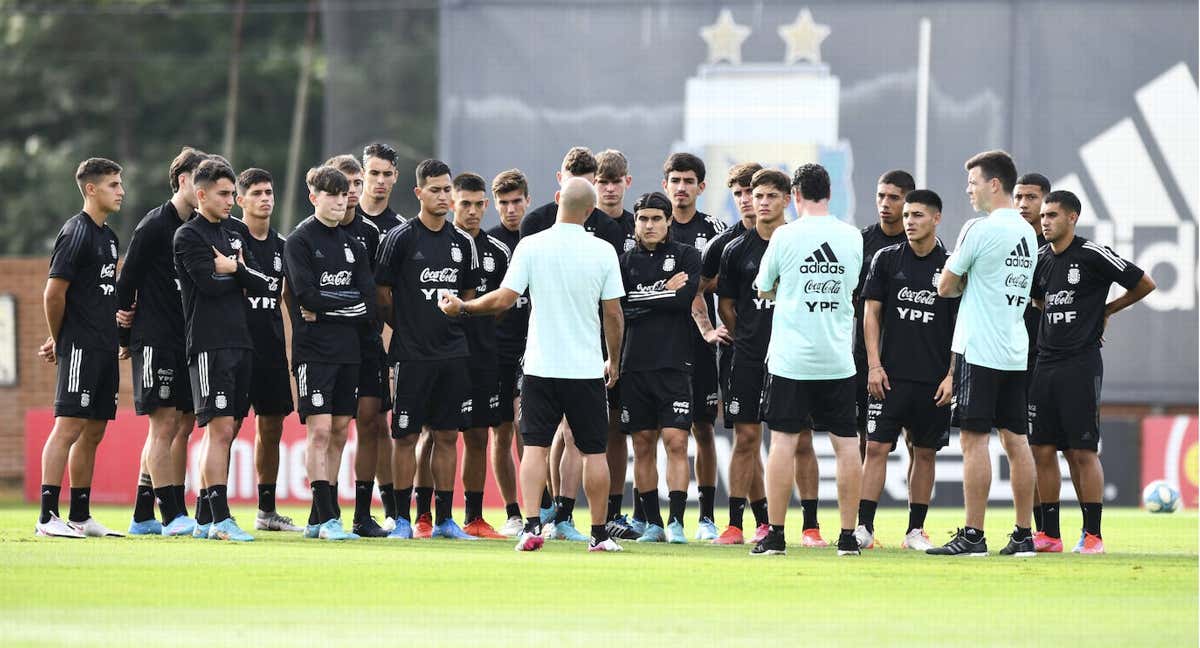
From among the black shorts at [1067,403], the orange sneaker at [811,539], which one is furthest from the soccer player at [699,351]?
the black shorts at [1067,403]

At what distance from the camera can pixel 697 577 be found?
9.95 metres

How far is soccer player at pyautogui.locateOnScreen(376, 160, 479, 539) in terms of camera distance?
1215 cm

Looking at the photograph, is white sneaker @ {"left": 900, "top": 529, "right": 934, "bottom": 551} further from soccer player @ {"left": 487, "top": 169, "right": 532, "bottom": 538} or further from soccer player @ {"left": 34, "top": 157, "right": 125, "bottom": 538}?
soccer player @ {"left": 34, "top": 157, "right": 125, "bottom": 538}

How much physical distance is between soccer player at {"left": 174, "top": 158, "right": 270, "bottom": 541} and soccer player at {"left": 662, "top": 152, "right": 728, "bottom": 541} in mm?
2928

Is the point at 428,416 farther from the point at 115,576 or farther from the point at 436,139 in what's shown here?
the point at 436,139

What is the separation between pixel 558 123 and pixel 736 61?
85.9 inches

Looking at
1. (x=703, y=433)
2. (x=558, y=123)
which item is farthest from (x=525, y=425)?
(x=558, y=123)

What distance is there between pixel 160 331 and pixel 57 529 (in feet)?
4.70

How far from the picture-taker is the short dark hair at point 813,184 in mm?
10922

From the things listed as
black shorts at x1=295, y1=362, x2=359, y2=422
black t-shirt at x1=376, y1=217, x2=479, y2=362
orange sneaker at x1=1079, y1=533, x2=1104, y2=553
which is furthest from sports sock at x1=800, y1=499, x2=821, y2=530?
black shorts at x1=295, y1=362, x2=359, y2=422

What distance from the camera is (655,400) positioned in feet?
40.5

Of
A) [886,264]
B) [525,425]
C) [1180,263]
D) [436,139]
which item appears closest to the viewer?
[525,425]

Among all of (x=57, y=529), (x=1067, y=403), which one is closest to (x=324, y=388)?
(x=57, y=529)

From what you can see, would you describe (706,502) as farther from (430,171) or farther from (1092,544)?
(430,171)
